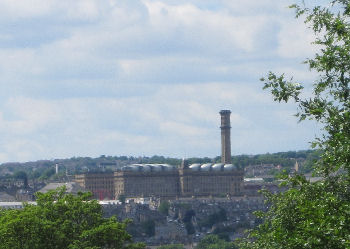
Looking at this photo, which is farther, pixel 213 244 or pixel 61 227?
pixel 213 244

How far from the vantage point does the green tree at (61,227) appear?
48.4 metres

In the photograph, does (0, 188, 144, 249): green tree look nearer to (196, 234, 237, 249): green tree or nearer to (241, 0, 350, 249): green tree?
(241, 0, 350, 249): green tree

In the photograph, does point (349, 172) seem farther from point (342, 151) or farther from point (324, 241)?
point (324, 241)

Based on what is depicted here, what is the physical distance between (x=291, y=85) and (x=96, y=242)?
20.8m

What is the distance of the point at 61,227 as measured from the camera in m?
51.0

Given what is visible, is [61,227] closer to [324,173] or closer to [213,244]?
[324,173]

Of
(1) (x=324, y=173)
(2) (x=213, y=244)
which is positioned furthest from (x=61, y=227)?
(2) (x=213, y=244)

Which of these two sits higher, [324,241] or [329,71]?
[329,71]

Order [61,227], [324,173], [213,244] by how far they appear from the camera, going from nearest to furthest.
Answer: [324,173]
[61,227]
[213,244]

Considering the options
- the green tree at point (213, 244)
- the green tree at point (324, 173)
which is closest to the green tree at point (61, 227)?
the green tree at point (324, 173)

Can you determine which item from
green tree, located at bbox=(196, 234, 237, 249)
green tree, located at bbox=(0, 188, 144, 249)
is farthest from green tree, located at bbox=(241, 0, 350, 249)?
green tree, located at bbox=(196, 234, 237, 249)

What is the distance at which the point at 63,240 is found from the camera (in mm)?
49969

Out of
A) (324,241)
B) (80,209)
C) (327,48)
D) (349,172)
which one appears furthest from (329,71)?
(80,209)

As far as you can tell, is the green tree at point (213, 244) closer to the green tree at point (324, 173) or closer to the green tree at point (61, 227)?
the green tree at point (61, 227)
